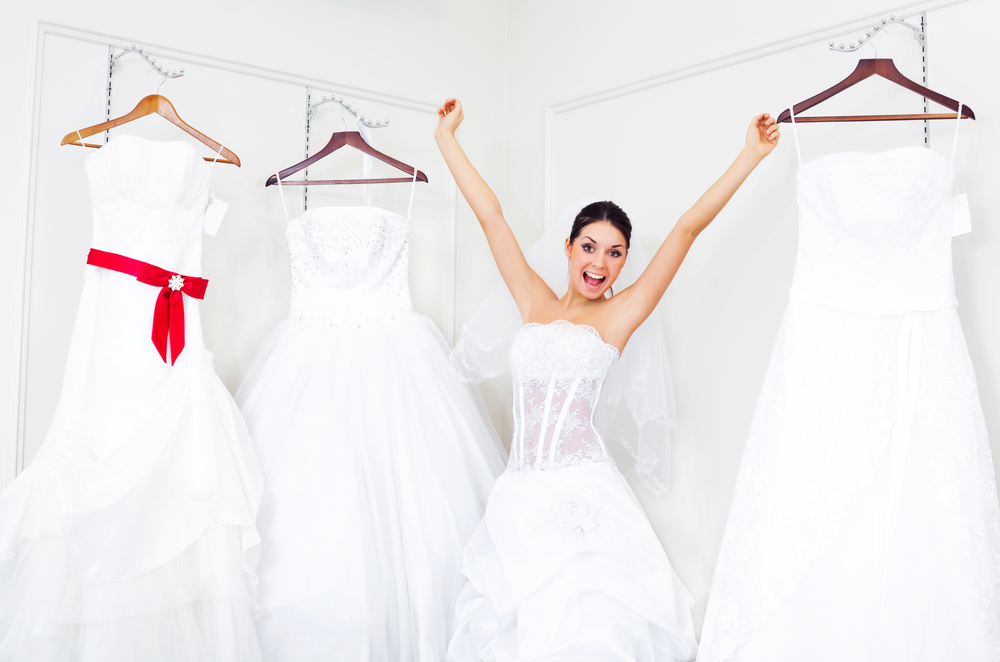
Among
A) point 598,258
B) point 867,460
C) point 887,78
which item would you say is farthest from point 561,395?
point 887,78

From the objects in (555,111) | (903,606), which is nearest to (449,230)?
(555,111)

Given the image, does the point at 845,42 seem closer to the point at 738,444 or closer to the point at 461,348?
the point at 738,444

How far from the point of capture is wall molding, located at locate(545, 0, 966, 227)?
7.76 feet

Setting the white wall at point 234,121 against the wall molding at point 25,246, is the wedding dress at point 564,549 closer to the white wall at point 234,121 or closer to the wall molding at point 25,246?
the white wall at point 234,121

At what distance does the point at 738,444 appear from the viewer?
269cm

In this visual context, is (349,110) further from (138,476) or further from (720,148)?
(138,476)

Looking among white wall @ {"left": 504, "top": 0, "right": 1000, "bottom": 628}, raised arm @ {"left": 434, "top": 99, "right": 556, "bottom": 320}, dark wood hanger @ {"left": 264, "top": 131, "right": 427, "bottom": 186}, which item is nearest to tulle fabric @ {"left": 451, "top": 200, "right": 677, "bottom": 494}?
raised arm @ {"left": 434, "top": 99, "right": 556, "bottom": 320}

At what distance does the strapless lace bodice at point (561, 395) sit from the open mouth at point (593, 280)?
0.17 m

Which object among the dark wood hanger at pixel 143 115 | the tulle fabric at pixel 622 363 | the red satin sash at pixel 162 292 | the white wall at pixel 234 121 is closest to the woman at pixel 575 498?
the tulle fabric at pixel 622 363

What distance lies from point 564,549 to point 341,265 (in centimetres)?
132

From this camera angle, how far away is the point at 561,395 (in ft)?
8.09

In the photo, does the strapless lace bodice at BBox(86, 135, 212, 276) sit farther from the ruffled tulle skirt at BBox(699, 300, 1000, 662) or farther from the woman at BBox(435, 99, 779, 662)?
the ruffled tulle skirt at BBox(699, 300, 1000, 662)

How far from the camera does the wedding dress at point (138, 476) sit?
1968 mm

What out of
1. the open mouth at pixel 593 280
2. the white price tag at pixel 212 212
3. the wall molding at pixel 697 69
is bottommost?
the open mouth at pixel 593 280
